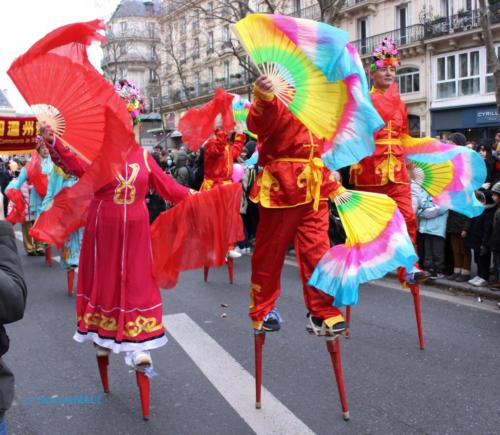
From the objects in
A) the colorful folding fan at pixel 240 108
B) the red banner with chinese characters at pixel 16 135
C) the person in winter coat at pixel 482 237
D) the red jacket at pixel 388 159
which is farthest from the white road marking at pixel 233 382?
the red banner with chinese characters at pixel 16 135

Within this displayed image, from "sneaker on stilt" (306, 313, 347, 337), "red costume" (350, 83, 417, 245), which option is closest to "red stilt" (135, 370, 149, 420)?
"sneaker on stilt" (306, 313, 347, 337)

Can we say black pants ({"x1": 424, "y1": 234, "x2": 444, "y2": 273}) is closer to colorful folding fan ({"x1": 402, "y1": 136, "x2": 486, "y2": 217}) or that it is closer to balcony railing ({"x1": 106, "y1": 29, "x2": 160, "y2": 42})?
colorful folding fan ({"x1": 402, "y1": 136, "x2": 486, "y2": 217})

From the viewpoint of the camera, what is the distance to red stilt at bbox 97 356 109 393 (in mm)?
3889

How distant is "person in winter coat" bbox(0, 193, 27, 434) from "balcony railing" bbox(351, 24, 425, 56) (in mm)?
27572

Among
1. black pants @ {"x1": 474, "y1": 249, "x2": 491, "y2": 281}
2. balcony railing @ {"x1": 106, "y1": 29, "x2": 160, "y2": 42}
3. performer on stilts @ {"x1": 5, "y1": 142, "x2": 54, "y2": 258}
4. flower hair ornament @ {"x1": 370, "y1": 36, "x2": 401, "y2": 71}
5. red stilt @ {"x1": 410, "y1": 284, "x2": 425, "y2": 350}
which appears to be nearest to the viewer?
flower hair ornament @ {"x1": 370, "y1": 36, "x2": 401, "y2": 71}

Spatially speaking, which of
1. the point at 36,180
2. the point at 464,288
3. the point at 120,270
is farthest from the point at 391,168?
the point at 36,180

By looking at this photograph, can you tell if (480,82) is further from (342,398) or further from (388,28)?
(342,398)

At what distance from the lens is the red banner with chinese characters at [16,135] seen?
33.1 ft

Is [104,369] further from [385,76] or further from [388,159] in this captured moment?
[385,76]

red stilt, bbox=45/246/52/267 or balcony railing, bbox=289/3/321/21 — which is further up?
balcony railing, bbox=289/3/321/21

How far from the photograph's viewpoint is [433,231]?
24.2 feet

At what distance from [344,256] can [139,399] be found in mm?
1752

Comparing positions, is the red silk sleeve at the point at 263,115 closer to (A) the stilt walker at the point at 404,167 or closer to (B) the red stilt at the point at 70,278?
(A) the stilt walker at the point at 404,167

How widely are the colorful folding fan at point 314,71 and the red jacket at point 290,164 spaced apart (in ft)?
0.44
